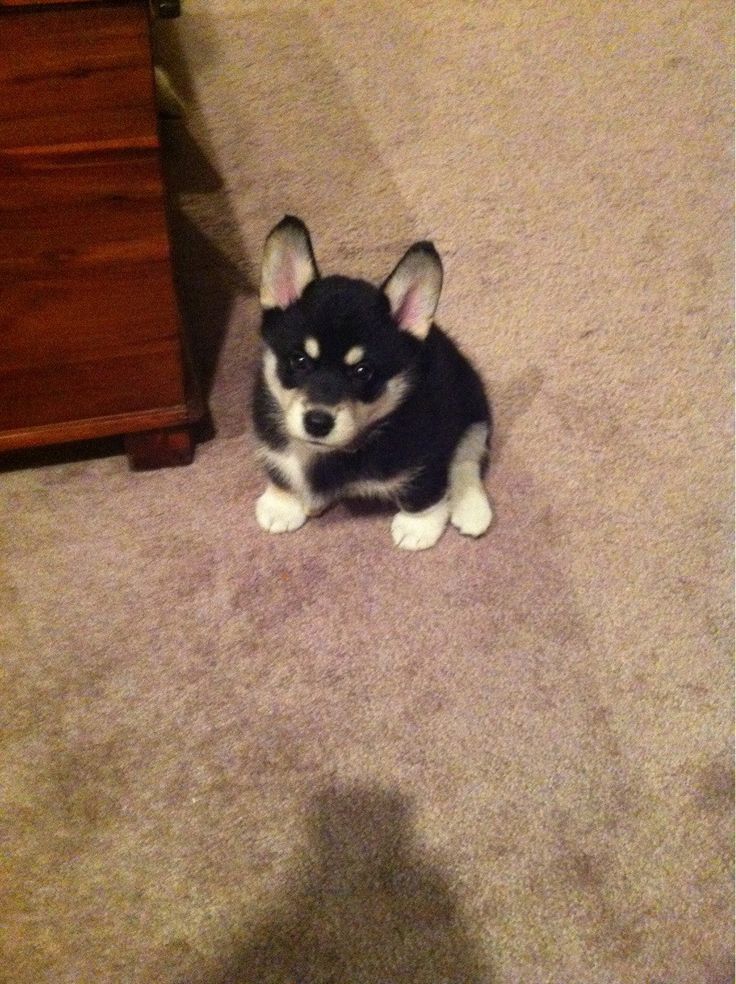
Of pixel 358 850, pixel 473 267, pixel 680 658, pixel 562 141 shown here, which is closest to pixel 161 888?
pixel 358 850

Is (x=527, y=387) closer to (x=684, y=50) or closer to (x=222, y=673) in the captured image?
(x=222, y=673)

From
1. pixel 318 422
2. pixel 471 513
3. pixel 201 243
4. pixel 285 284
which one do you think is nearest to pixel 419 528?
pixel 471 513

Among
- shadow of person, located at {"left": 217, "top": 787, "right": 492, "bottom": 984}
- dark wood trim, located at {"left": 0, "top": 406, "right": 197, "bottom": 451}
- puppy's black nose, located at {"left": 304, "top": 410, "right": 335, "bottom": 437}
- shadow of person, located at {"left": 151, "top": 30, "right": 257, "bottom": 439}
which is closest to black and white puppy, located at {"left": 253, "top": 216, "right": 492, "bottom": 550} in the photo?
puppy's black nose, located at {"left": 304, "top": 410, "right": 335, "bottom": 437}

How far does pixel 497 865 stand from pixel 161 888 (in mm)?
418

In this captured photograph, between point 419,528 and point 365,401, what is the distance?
0.95ft

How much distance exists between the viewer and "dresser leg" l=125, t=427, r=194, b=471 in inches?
52.2

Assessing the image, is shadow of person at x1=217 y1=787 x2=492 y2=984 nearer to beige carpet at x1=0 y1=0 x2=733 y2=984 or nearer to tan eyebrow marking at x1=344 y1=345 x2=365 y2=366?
beige carpet at x1=0 y1=0 x2=733 y2=984

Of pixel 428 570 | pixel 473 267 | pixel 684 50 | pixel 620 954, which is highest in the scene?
pixel 684 50

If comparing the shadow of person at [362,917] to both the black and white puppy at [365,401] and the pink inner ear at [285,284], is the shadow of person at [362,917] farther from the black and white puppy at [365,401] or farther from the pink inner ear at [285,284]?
the pink inner ear at [285,284]

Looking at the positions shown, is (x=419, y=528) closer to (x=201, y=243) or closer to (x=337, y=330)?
(x=337, y=330)

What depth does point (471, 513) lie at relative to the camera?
131cm

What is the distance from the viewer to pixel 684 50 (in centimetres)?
218

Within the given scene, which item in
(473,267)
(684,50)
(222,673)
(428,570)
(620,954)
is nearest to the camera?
(620,954)

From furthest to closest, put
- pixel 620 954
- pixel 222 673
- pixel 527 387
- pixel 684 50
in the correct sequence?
pixel 684 50
pixel 527 387
pixel 222 673
pixel 620 954
